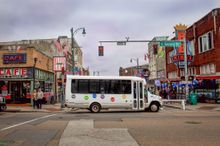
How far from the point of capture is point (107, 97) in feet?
73.3

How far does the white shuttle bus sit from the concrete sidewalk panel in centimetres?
1040

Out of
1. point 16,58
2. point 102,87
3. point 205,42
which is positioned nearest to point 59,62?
point 16,58

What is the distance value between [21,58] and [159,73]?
145 feet

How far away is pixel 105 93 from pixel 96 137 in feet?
40.8

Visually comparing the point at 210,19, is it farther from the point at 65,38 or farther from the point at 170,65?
the point at 65,38

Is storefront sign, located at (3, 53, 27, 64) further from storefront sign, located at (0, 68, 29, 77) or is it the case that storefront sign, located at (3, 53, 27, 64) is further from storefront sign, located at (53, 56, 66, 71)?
storefront sign, located at (53, 56, 66, 71)

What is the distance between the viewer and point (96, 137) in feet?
32.7

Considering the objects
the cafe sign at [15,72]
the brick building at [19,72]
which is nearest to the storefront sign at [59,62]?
the brick building at [19,72]

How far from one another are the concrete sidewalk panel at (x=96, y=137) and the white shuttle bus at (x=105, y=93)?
409 inches

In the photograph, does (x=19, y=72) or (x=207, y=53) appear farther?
(x=207, y=53)

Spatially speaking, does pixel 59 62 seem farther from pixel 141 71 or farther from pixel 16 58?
pixel 141 71

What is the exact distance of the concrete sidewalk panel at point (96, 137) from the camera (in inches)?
352

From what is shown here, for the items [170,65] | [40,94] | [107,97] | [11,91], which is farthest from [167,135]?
[170,65]

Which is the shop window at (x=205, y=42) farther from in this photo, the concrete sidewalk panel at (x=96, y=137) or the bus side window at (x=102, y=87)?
the concrete sidewalk panel at (x=96, y=137)
